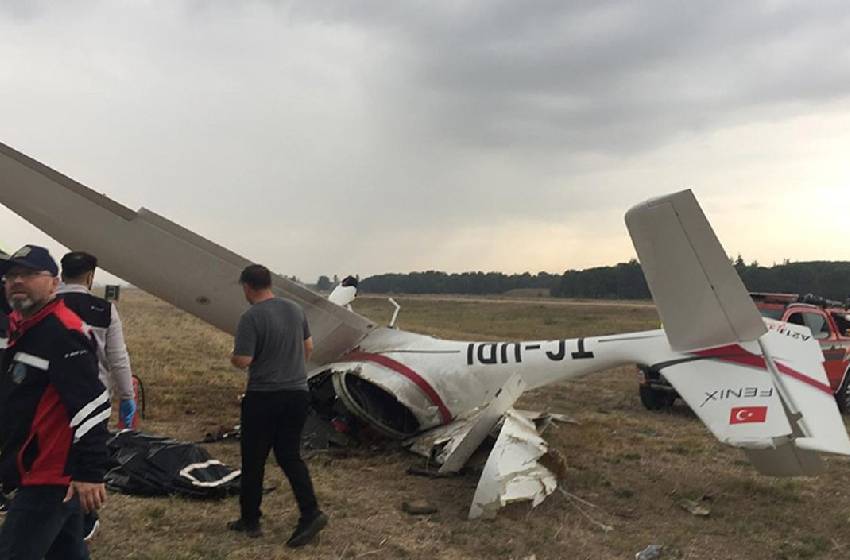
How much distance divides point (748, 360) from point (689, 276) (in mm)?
A: 931

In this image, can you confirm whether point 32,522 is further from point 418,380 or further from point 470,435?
point 418,380

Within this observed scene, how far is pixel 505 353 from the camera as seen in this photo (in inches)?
278

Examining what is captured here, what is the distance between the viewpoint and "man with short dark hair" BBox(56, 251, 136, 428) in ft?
13.3

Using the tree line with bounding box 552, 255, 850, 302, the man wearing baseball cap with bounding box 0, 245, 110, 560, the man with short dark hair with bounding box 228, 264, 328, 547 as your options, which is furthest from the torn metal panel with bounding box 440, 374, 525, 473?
the tree line with bounding box 552, 255, 850, 302

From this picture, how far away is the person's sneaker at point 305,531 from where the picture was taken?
4.29 m

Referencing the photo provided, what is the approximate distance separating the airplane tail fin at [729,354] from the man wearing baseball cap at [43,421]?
4.27 metres

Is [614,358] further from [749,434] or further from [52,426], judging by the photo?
[52,426]

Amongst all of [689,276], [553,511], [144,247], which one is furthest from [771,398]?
[144,247]

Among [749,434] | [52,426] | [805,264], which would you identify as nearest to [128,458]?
[52,426]

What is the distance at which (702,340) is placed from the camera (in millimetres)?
5852

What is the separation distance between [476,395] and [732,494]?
2710 mm

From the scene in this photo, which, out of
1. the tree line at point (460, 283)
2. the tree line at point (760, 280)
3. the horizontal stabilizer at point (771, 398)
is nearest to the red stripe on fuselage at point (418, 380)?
the horizontal stabilizer at point (771, 398)

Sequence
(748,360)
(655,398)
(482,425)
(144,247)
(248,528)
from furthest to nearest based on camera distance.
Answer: (655,398)
(144,247)
(482,425)
(748,360)
(248,528)

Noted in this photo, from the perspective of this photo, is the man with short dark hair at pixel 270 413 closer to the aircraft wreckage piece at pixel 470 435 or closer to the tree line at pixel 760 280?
the aircraft wreckage piece at pixel 470 435
